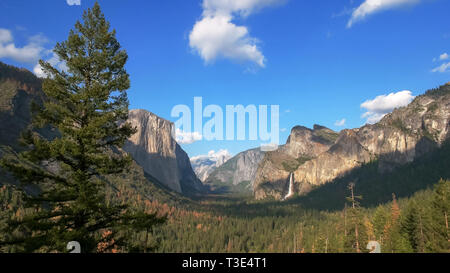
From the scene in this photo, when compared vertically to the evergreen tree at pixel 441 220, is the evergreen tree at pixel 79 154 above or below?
above

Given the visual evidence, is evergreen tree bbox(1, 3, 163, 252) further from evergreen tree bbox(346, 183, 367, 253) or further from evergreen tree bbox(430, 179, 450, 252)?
evergreen tree bbox(430, 179, 450, 252)

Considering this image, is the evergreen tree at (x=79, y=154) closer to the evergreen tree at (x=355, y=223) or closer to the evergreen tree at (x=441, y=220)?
the evergreen tree at (x=355, y=223)

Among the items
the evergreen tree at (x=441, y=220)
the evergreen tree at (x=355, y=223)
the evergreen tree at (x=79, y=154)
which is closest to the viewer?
the evergreen tree at (x=79, y=154)

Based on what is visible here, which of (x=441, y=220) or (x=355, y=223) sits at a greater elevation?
(x=441, y=220)

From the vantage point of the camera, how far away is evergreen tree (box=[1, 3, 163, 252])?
36.9 feet

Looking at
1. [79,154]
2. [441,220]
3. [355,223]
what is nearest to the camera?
[79,154]

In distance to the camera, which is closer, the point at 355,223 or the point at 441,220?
the point at 355,223

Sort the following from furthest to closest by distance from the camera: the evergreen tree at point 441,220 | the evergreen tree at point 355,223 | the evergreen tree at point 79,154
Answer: the evergreen tree at point 441,220, the evergreen tree at point 355,223, the evergreen tree at point 79,154

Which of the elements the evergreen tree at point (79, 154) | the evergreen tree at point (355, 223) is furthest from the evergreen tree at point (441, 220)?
the evergreen tree at point (79, 154)

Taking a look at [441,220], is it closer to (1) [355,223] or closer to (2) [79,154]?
(1) [355,223]

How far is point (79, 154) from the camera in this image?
39.1ft

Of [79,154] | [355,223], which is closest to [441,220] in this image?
[355,223]

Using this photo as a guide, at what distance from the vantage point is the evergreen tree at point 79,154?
11.3 m
